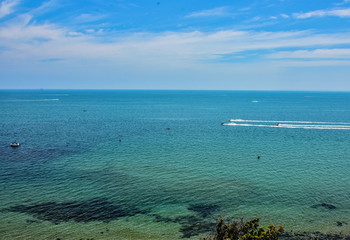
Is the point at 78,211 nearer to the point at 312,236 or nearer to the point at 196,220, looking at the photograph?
the point at 196,220

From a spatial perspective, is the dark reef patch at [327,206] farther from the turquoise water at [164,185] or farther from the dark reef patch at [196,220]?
the dark reef patch at [196,220]

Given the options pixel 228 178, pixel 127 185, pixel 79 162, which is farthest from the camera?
pixel 79 162

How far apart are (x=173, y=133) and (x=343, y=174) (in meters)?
48.9

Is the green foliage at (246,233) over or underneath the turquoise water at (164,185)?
over

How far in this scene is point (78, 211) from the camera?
32938 mm

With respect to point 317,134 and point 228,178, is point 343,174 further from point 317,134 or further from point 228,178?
point 317,134

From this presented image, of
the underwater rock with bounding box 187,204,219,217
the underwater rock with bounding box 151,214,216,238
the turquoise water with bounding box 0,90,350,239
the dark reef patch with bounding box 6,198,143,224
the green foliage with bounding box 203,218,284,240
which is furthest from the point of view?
the underwater rock with bounding box 187,204,219,217

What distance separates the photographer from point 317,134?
84.2m

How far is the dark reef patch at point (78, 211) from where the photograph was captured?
1237 inches

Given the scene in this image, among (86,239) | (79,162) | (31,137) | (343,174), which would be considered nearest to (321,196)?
(343,174)

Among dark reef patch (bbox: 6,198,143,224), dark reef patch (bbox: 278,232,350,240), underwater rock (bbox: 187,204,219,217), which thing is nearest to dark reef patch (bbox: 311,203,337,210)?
dark reef patch (bbox: 278,232,350,240)

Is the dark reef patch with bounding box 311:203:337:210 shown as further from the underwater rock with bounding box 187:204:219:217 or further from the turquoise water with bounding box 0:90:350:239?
the underwater rock with bounding box 187:204:219:217

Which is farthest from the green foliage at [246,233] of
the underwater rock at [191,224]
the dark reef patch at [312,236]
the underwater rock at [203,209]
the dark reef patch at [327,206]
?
the dark reef patch at [327,206]

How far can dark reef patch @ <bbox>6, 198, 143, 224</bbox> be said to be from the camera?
31.4 meters
